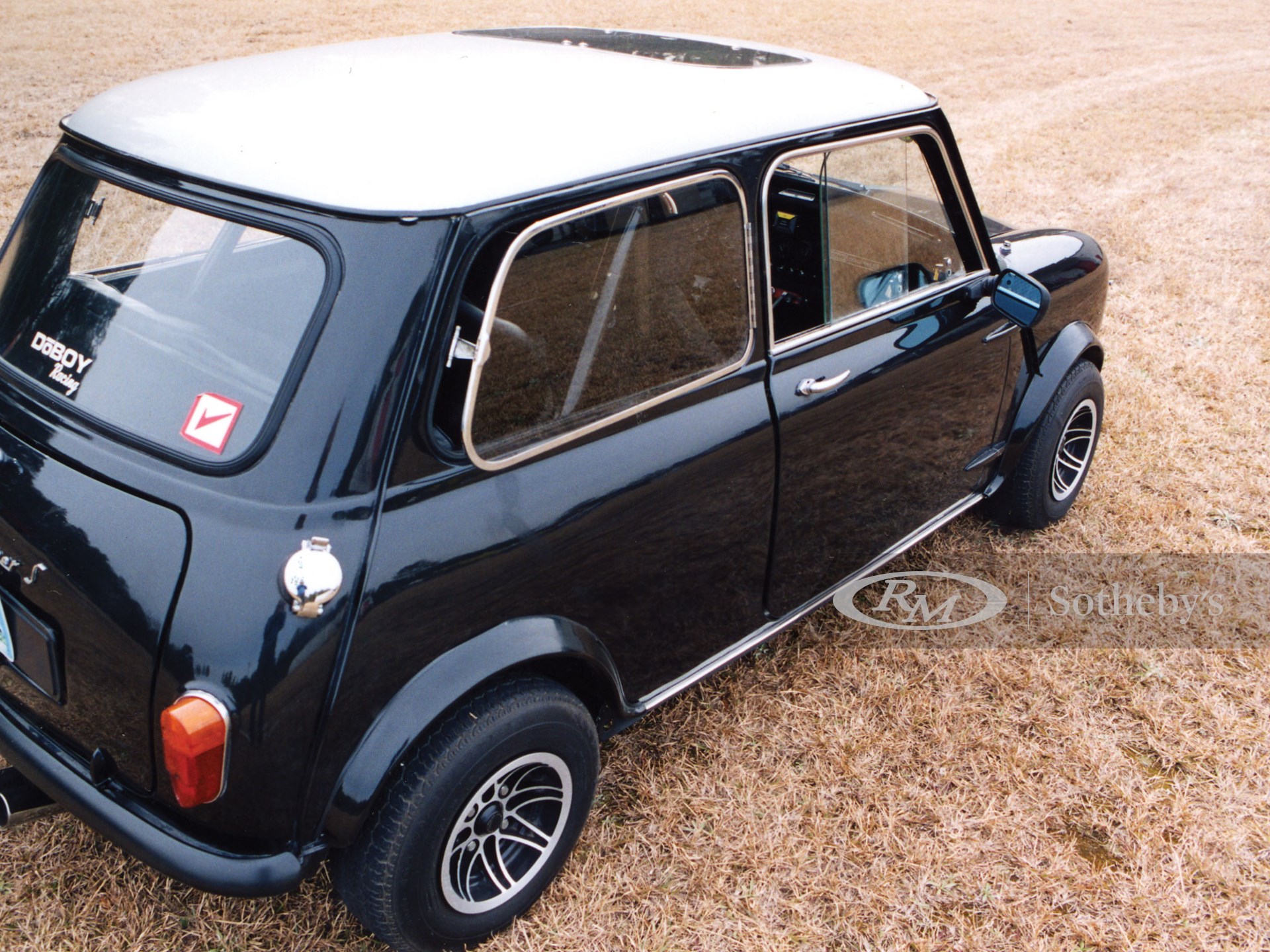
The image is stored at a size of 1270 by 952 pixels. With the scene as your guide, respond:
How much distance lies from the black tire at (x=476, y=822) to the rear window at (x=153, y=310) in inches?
28.8

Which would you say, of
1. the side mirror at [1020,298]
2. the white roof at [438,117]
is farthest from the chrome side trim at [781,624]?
the white roof at [438,117]

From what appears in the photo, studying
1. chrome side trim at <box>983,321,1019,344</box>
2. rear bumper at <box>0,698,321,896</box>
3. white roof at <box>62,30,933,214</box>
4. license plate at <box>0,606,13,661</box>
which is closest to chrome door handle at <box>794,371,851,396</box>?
white roof at <box>62,30,933,214</box>

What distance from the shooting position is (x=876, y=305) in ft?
9.53

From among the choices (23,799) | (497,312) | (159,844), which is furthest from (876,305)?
(23,799)

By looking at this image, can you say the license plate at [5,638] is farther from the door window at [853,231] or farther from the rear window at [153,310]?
the door window at [853,231]

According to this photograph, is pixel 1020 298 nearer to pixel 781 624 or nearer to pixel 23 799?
pixel 781 624

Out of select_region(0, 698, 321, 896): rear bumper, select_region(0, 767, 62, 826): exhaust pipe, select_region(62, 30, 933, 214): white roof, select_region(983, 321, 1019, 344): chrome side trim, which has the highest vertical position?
select_region(62, 30, 933, 214): white roof

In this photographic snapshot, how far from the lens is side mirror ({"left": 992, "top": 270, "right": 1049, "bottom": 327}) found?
301cm

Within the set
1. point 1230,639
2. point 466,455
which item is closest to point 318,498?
point 466,455

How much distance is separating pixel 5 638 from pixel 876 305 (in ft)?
7.59

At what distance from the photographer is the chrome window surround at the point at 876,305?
2.49 meters

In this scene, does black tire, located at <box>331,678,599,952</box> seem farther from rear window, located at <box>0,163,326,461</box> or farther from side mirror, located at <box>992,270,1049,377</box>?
side mirror, located at <box>992,270,1049,377</box>

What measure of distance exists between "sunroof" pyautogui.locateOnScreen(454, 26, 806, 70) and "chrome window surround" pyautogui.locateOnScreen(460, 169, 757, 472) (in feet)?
1.82

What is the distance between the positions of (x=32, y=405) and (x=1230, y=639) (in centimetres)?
374
